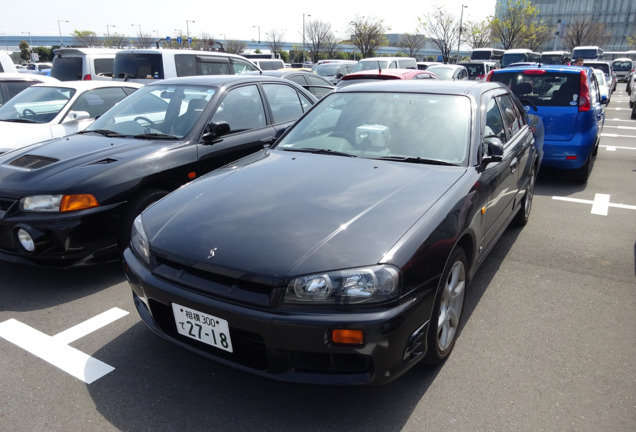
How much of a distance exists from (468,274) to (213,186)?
5.63ft

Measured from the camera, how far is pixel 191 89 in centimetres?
472

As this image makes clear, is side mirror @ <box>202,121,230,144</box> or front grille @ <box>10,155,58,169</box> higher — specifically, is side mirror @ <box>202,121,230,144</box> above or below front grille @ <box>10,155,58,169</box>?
above

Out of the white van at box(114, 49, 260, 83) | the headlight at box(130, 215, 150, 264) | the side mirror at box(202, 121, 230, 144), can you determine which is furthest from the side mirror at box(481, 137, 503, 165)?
the white van at box(114, 49, 260, 83)

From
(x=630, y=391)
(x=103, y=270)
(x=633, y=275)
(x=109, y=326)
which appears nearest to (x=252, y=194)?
(x=109, y=326)

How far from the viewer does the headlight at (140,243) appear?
251 cm

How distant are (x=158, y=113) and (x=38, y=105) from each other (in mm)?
2642

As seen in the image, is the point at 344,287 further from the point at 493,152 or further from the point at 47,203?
the point at 47,203

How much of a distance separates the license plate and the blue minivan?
234 inches

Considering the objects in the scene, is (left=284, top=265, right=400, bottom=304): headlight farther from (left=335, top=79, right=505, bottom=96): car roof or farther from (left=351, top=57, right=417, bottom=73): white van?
(left=351, top=57, right=417, bottom=73): white van

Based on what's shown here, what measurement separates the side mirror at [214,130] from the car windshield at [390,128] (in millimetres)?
876

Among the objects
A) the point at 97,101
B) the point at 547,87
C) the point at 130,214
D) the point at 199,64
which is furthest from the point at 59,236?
the point at 199,64

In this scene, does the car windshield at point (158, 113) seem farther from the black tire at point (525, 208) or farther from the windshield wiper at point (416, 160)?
the black tire at point (525, 208)

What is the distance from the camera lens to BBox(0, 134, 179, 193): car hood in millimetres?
3579

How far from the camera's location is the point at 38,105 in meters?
6.23
